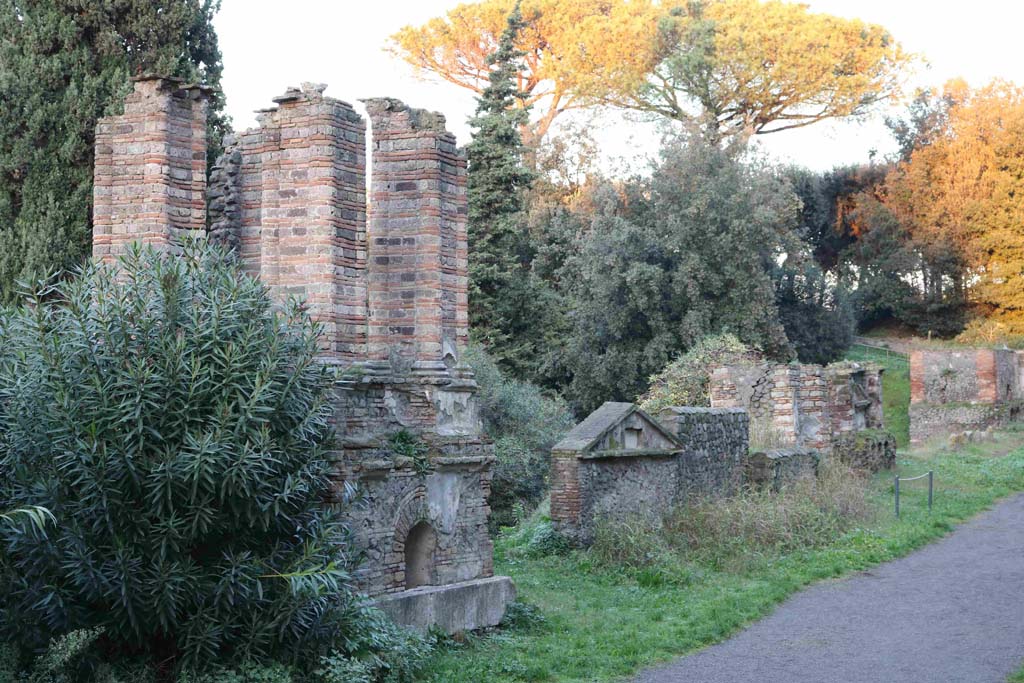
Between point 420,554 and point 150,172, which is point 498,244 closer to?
point 420,554

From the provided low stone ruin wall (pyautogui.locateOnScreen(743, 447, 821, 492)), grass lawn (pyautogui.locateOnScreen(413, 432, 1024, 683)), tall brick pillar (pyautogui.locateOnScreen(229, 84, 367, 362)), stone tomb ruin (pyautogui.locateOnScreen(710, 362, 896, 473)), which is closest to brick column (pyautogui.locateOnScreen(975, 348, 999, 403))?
stone tomb ruin (pyautogui.locateOnScreen(710, 362, 896, 473))

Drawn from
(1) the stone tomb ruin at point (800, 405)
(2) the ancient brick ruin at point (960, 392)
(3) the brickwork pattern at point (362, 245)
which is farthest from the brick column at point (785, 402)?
(2) the ancient brick ruin at point (960, 392)

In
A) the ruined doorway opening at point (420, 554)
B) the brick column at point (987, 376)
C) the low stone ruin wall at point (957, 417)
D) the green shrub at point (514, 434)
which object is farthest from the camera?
the brick column at point (987, 376)

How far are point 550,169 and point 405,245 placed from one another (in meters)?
27.4

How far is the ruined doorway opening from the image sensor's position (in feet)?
31.3

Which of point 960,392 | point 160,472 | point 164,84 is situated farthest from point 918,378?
point 160,472

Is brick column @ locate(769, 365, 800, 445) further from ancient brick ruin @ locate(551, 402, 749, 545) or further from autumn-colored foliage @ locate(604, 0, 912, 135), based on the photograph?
autumn-colored foliage @ locate(604, 0, 912, 135)

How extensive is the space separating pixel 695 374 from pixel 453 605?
15.1 m

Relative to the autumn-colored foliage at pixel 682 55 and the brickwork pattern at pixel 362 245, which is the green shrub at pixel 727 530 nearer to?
the brickwork pattern at pixel 362 245

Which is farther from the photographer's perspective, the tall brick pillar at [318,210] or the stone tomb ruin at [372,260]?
the tall brick pillar at [318,210]

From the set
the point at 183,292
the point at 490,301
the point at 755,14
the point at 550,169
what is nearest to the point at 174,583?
the point at 183,292

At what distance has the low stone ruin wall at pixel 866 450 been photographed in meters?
20.5

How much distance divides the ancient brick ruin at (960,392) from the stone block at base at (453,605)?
80.0ft

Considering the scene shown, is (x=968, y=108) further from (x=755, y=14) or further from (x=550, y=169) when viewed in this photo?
(x=550, y=169)
